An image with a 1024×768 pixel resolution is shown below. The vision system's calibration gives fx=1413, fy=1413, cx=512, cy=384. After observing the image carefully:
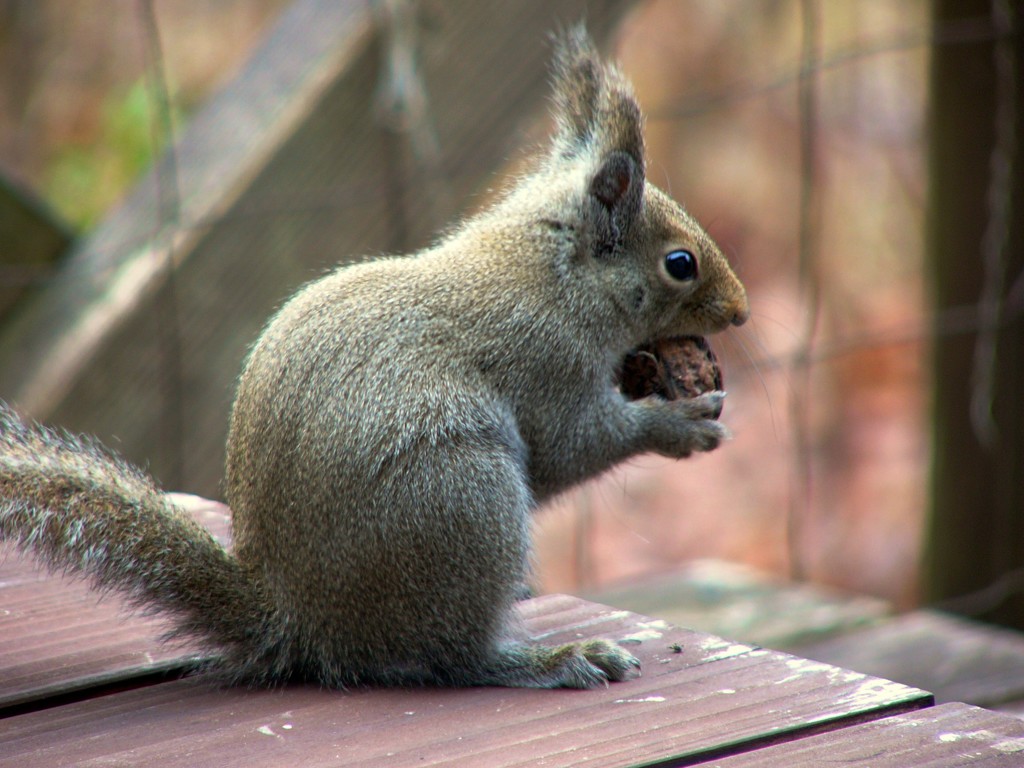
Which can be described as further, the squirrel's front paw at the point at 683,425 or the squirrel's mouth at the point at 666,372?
the squirrel's mouth at the point at 666,372

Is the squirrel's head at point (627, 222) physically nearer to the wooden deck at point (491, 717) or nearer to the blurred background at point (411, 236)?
the blurred background at point (411, 236)

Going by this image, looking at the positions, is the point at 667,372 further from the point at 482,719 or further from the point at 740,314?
the point at 482,719

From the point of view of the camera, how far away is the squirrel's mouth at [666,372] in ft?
7.61

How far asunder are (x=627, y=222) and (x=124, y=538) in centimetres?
97

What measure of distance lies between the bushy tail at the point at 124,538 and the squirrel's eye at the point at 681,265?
0.90 m


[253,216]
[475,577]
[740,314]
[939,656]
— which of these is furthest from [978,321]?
[475,577]

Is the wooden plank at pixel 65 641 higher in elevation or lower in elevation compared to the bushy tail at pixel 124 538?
lower

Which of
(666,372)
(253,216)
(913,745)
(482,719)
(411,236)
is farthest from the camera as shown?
(411,236)

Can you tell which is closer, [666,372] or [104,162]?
[666,372]

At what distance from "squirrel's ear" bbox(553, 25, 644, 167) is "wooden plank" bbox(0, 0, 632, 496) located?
0.98 ft

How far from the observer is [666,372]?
2336 millimetres

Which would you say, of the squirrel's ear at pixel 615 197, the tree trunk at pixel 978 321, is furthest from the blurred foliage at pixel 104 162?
the squirrel's ear at pixel 615 197

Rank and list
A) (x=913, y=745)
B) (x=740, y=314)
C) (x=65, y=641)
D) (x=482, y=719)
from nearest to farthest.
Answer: (x=913, y=745), (x=482, y=719), (x=65, y=641), (x=740, y=314)

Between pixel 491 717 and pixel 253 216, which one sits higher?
pixel 253 216
